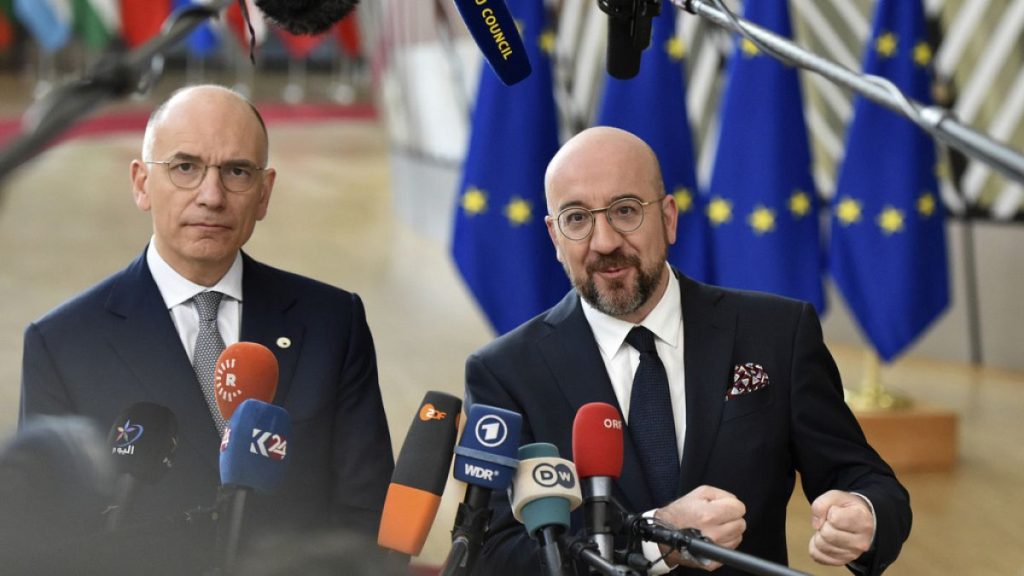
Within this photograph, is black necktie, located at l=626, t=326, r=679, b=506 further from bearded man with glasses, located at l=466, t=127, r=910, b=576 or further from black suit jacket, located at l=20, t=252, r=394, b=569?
black suit jacket, located at l=20, t=252, r=394, b=569

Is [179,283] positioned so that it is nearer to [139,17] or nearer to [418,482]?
[418,482]

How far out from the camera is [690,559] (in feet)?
5.64

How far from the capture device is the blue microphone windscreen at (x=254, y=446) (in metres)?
1.64

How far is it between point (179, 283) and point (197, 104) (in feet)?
1.02

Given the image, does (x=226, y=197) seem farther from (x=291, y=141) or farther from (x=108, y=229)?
(x=291, y=141)

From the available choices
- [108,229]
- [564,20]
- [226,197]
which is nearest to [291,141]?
[108,229]

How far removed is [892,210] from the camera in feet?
19.5

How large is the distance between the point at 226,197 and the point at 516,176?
328 centimetres

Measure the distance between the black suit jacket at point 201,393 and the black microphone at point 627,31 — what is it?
760mm

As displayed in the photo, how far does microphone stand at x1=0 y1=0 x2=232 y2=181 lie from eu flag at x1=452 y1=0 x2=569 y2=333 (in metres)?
3.91

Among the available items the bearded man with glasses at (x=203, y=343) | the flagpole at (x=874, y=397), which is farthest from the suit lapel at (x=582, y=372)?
the flagpole at (x=874, y=397)

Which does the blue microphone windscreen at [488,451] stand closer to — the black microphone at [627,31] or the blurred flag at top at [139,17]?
the black microphone at [627,31]

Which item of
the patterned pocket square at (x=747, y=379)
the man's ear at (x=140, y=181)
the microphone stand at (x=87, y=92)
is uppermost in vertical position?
the man's ear at (x=140, y=181)

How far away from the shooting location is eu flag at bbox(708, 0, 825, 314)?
577 centimetres
